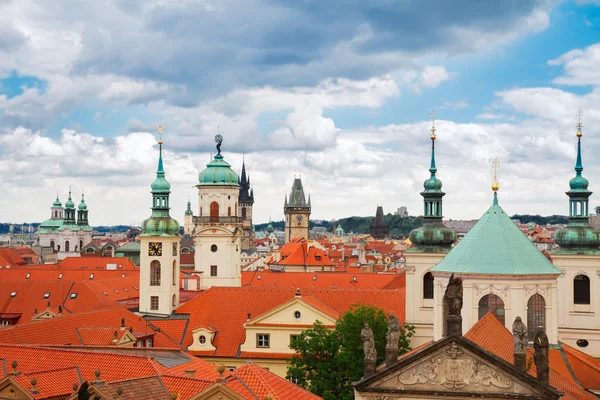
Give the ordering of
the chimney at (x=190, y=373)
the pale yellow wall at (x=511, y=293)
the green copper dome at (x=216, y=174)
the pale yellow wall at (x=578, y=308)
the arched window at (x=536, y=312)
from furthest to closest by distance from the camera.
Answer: the green copper dome at (x=216, y=174), the pale yellow wall at (x=578, y=308), the arched window at (x=536, y=312), the pale yellow wall at (x=511, y=293), the chimney at (x=190, y=373)

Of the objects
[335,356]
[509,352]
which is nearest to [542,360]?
[509,352]

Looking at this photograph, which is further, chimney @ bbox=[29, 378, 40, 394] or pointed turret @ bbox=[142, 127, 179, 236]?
pointed turret @ bbox=[142, 127, 179, 236]

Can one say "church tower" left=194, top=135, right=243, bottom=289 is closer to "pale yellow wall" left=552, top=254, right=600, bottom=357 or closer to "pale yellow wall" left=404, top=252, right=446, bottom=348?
"pale yellow wall" left=404, top=252, right=446, bottom=348

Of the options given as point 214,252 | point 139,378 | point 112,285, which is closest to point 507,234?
point 139,378

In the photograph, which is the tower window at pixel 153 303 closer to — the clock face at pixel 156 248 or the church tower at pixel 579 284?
the clock face at pixel 156 248

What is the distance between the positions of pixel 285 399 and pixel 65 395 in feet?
22.0

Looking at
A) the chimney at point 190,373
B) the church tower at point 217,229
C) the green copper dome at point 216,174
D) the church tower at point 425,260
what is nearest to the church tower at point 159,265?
the church tower at point 217,229

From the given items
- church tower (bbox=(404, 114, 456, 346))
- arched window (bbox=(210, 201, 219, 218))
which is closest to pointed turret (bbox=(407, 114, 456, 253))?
church tower (bbox=(404, 114, 456, 346))

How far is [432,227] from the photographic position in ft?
181

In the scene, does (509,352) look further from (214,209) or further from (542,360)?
(214,209)

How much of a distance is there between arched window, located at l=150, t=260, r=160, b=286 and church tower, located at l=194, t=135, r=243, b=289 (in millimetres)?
9709

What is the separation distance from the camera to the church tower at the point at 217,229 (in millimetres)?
70000

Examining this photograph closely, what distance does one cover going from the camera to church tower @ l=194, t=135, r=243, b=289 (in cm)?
7000

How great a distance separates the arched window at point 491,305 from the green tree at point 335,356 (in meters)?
4.79
